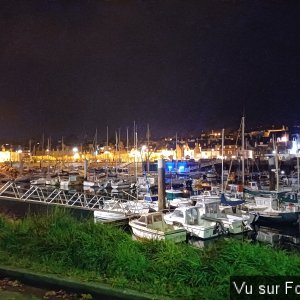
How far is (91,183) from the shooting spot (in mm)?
56000

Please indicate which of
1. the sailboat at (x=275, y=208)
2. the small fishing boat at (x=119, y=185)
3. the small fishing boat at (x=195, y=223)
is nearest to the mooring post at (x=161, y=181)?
the small fishing boat at (x=195, y=223)

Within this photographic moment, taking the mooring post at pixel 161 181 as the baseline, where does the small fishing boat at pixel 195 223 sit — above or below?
below

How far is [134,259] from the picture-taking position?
32.0 ft

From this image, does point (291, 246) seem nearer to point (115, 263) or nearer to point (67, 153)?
point (115, 263)

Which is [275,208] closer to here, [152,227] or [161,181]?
[161,181]

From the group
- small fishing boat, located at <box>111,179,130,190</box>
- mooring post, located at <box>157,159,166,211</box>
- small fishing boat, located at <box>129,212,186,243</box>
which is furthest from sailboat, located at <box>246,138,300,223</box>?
small fishing boat, located at <box>111,179,130,190</box>

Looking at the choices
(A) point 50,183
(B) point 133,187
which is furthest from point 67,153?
(B) point 133,187

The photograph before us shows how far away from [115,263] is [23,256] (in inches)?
122

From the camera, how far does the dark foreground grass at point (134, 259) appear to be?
28.2 ft

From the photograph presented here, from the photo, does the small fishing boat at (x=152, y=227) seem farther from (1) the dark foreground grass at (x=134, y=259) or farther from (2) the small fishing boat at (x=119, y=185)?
(2) the small fishing boat at (x=119, y=185)

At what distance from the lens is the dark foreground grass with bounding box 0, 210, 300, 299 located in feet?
28.2

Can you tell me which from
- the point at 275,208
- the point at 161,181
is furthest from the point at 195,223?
the point at 275,208

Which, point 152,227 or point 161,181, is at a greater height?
point 161,181

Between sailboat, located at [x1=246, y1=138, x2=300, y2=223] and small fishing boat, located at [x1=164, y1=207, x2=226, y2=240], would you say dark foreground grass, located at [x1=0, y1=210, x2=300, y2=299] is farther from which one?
sailboat, located at [x1=246, y1=138, x2=300, y2=223]
